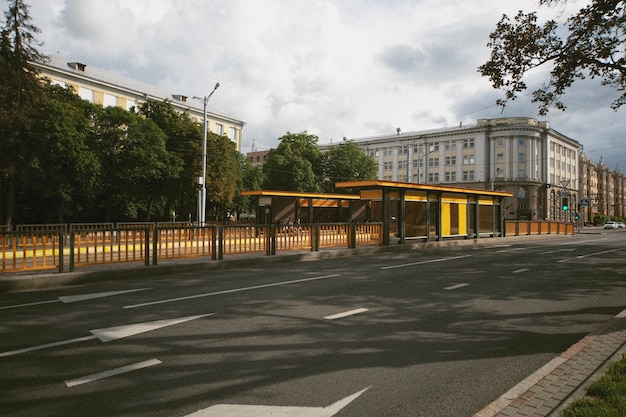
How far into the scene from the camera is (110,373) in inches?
170

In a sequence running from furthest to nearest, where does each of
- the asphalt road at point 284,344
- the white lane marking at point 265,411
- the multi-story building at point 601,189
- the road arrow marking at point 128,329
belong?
the multi-story building at point 601,189 → the road arrow marking at point 128,329 → the asphalt road at point 284,344 → the white lane marking at point 265,411

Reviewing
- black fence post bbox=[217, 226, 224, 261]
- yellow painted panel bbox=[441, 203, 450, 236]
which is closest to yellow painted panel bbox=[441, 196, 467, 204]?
yellow painted panel bbox=[441, 203, 450, 236]

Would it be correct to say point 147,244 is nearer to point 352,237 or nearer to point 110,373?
point 110,373

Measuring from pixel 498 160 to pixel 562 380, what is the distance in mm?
78227

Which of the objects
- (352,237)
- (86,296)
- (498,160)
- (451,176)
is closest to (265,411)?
(86,296)

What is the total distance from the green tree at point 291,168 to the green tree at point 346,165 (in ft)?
8.23

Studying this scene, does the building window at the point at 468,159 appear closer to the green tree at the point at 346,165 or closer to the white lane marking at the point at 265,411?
the green tree at the point at 346,165

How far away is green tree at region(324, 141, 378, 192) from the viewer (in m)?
58.3

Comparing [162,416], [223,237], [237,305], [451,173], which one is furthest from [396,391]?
[451,173]

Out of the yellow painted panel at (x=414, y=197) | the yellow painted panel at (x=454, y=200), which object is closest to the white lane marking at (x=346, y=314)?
the yellow painted panel at (x=414, y=197)

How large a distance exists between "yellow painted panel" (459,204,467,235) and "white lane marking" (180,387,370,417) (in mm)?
22722

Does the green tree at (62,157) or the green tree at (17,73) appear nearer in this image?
the green tree at (17,73)


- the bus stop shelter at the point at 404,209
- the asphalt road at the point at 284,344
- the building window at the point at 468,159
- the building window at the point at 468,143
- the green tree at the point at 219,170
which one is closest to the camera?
the asphalt road at the point at 284,344

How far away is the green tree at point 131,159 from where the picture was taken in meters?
32.4
